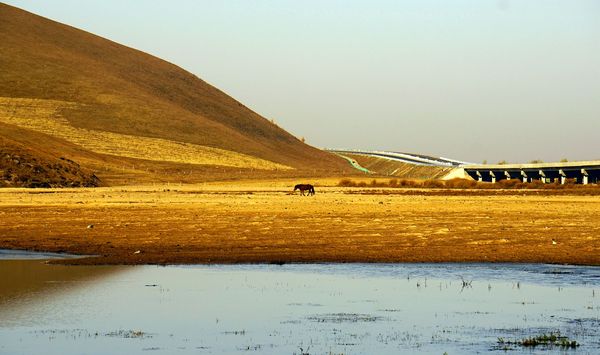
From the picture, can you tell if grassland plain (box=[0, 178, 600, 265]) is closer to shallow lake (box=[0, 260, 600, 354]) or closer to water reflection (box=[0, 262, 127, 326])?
water reflection (box=[0, 262, 127, 326])

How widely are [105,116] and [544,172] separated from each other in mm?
71147

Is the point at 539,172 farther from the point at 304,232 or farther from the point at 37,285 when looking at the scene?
the point at 37,285

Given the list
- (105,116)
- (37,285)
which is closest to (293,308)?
(37,285)

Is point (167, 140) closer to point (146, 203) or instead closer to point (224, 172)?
point (224, 172)

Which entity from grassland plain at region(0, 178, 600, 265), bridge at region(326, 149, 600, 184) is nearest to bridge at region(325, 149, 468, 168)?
bridge at region(326, 149, 600, 184)

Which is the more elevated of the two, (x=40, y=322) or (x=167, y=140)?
(x=167, y=140)

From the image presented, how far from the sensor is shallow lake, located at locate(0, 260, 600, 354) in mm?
17688

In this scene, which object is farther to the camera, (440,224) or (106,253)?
(440,224)

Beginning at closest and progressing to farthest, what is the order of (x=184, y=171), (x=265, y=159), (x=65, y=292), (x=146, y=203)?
(x=65, y=292), (x=146, y=203), (x=184, y=171), (x=265, y=159)

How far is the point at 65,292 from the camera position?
23.6m

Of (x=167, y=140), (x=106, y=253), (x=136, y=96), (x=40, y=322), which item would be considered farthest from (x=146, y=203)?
(x=136, y=96)

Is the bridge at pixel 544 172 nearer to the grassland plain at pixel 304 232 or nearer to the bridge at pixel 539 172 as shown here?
the bridge at pixel 539 172

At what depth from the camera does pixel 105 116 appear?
6673 inches

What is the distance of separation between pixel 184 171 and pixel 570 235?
10482 cm
